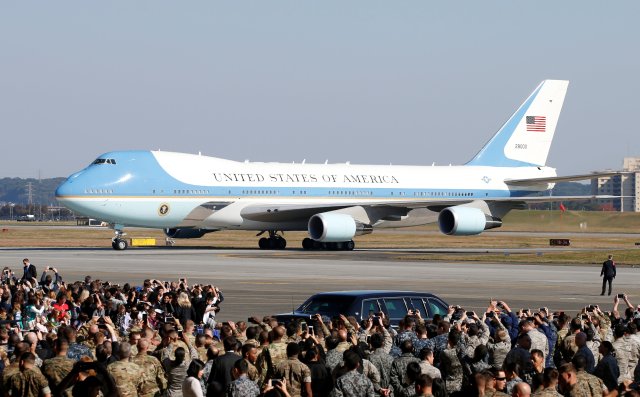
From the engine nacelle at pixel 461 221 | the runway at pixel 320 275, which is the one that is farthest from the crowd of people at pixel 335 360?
the engine nacelle at pixel 461 221

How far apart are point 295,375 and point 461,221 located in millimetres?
50285

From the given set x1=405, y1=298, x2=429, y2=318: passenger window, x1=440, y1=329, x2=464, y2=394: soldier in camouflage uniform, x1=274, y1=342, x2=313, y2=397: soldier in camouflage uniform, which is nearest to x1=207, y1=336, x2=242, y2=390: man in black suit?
x1=274, y1=342, x2=313, y2=397: soldier in camouflage uniform

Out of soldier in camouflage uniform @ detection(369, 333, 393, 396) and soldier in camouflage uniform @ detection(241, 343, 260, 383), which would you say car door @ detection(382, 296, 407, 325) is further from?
soldier in camouflage uniform @ detection(241, 343, 260, 383)

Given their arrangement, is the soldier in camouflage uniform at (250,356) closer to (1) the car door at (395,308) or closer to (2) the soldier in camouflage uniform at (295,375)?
(2) the soldier in camouflage uniform at (295,375)

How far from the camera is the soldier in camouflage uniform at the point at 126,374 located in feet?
47.6

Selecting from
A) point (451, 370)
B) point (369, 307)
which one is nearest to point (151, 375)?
point (451, 370)

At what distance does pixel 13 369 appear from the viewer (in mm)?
14445

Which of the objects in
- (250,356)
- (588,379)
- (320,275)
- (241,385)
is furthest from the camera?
(320,275)

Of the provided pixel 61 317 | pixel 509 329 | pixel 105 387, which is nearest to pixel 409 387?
pixel 105 387

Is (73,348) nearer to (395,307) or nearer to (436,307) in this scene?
(395,307)

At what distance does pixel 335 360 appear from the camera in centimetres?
1602

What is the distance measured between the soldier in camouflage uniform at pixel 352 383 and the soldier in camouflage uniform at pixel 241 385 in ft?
3.24

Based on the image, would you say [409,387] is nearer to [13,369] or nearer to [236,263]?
[13,369]

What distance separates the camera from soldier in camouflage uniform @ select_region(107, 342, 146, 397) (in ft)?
47.6
